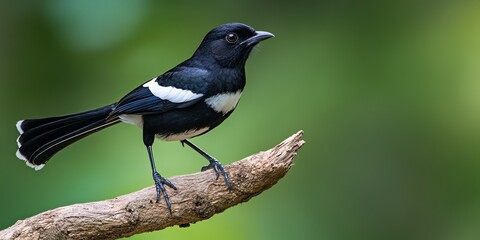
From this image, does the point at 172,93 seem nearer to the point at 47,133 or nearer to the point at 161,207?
the point at 161,207

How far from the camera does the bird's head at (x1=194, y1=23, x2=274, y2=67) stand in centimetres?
317

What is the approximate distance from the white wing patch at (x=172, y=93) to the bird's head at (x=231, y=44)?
0.20 m

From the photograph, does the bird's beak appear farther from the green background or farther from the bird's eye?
the green background

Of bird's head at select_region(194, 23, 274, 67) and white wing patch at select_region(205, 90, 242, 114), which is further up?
bird's head at select_region(194, 23, 274, 67)

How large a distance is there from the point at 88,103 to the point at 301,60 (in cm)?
143

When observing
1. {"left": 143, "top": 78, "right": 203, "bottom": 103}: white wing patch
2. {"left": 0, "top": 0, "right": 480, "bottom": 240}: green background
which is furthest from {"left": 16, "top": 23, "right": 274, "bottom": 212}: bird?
{"left": 0, "top": 0, "right": 480, "bottom": 240}: green background

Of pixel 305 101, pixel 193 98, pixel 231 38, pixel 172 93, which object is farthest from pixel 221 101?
pixel 305 101

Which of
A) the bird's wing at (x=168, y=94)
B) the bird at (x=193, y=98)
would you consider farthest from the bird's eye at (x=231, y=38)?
the bird's wing at (x=168, y=94)

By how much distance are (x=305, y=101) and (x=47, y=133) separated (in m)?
1.82

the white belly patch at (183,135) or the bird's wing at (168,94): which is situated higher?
the bird's wing at (168,94)

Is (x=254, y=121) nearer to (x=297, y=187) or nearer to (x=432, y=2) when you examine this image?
(x=297, y=187)

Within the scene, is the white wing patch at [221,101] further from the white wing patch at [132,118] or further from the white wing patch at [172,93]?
the white wing patch at [132,118]

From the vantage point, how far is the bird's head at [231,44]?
10.4 feet

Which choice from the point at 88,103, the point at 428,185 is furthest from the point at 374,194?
the point at 88,103
